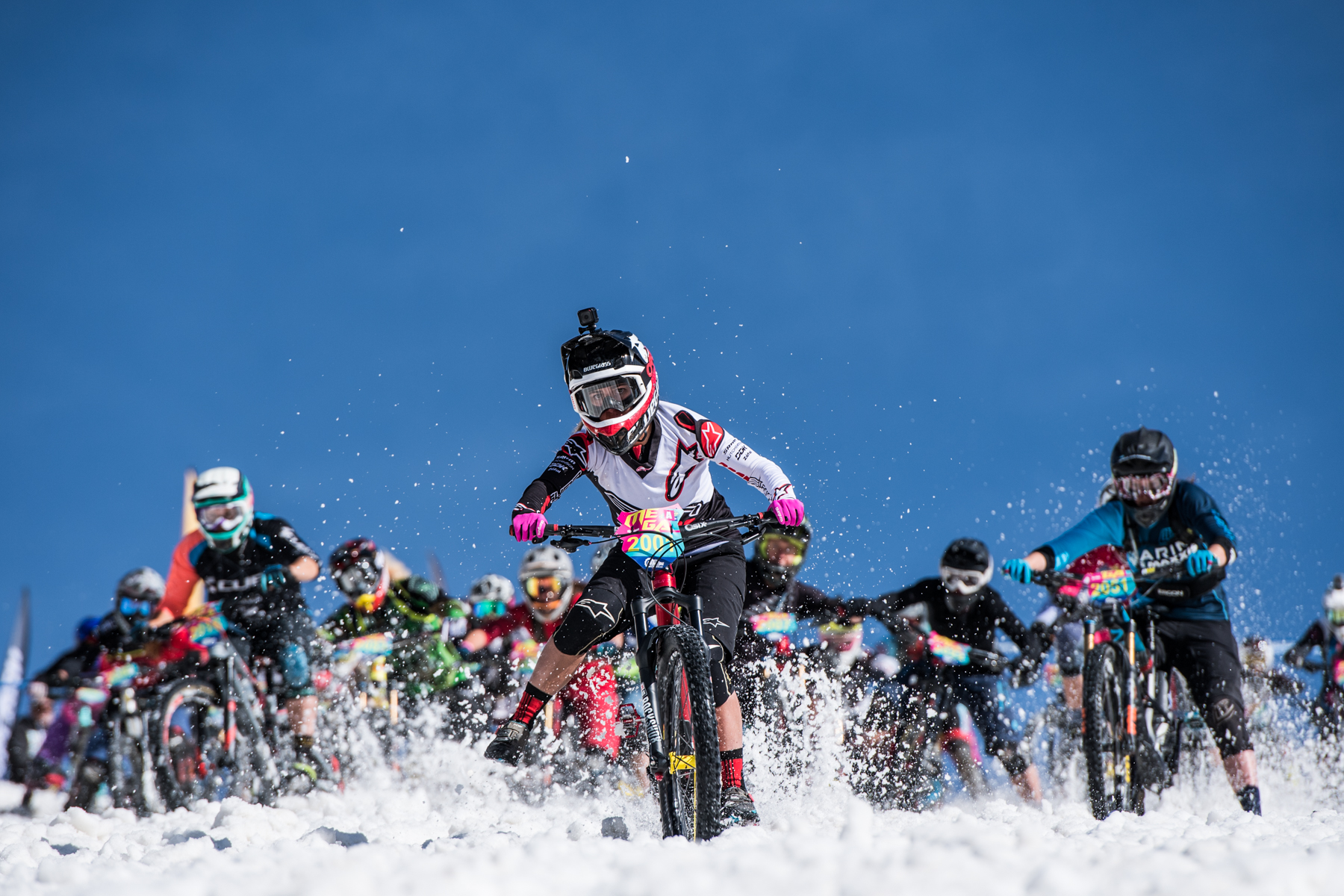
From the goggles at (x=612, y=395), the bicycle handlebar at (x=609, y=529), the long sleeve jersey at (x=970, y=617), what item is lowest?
the bicycle handlebar at (x=609, y=529)

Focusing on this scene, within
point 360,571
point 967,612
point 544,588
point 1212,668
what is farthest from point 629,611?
point 360,571

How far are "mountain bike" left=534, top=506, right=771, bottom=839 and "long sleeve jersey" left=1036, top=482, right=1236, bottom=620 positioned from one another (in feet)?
9.72

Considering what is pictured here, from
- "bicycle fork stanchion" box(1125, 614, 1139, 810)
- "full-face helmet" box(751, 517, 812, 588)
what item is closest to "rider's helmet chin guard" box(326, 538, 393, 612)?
"full-face helmet" box(751, 517, 812, 588)

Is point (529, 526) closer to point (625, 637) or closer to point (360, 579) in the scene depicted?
point (625, 637)

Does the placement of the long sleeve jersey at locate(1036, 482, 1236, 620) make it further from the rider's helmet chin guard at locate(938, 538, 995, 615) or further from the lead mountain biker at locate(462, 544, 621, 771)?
the lead mountain biker at locate(462, 544, 621, 771)

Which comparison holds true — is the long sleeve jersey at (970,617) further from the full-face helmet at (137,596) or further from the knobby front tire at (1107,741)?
the full-face helmet at (137,596)

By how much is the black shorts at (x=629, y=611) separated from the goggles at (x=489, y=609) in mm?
6657

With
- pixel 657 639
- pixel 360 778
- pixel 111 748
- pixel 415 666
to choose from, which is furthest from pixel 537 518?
pixel 415 666

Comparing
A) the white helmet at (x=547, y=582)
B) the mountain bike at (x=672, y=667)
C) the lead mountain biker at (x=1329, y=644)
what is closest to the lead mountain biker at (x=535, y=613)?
the white helmet at (x=547, y=582)

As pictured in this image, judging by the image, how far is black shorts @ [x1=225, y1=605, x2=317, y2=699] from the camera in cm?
832

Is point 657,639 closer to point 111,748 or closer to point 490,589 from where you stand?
point 111,748

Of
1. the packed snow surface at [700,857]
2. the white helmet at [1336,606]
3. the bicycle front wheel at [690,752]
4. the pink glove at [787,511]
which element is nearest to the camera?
the packed snow surface at [700,857]

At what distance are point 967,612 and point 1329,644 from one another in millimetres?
7546

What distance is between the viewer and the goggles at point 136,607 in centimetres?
1044
